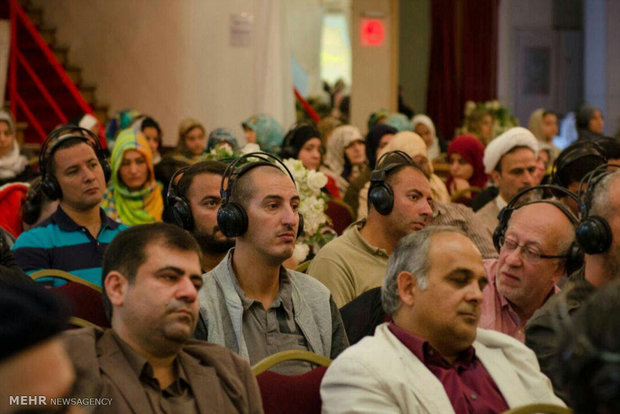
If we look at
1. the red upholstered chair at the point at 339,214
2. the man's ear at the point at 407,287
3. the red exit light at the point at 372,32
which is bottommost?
the red upholstered chair at the point at 339,214

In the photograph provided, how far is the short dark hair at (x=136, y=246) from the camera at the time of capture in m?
2.29

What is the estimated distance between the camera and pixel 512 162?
5.16 metres

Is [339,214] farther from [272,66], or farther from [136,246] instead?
[272,66]

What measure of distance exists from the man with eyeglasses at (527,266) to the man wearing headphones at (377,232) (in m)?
0.55

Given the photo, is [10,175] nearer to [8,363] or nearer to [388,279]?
[388,279]

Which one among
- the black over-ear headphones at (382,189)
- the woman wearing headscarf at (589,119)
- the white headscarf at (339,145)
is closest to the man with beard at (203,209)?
the black over-ear headphones at (382,189)

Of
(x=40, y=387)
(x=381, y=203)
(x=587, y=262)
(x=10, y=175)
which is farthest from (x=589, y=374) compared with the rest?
(x=10, y=175)

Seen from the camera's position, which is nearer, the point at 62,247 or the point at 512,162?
the point at 62,247

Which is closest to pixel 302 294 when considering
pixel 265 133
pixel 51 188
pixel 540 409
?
pixel 540 409

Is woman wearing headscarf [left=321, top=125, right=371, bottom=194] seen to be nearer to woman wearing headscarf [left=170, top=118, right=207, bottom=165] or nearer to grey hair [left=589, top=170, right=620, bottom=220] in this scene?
woman wearing headscarf [left=170, top=118, right=207, bottom=165]

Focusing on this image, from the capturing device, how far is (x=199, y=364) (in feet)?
7.45

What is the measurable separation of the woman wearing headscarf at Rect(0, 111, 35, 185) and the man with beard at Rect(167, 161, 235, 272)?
12.4 ft

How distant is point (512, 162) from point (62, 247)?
8.19 ft

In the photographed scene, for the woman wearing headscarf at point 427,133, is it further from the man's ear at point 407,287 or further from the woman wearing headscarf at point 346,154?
the man's ear at point 407,287
